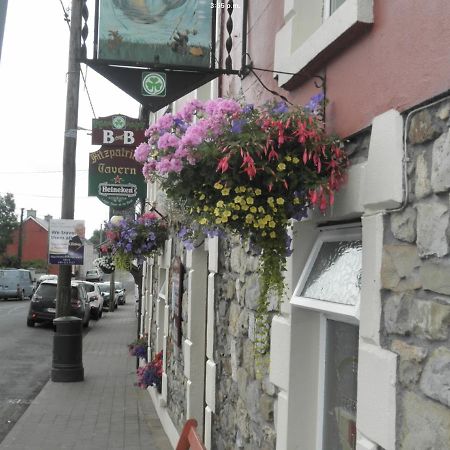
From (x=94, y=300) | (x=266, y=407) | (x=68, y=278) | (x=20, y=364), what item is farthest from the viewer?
(x=94, y=300)

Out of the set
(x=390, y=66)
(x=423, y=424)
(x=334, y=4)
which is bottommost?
(x=423, y=424)

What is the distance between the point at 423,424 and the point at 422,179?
33.7 inches

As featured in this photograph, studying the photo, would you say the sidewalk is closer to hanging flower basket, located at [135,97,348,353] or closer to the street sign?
the street sign

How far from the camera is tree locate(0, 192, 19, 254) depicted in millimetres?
59812

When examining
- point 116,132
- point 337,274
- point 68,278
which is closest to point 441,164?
point 337,274

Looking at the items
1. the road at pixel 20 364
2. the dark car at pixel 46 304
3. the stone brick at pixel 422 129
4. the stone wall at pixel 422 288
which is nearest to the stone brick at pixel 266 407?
the stone wall at pixel 422 288

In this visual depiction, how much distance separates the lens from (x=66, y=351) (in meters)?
11.4

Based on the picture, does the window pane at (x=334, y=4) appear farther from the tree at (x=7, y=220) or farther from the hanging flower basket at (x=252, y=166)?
the tree at (x=7, y=220)

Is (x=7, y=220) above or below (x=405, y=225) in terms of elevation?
above

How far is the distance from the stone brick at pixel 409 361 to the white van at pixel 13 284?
3666cm

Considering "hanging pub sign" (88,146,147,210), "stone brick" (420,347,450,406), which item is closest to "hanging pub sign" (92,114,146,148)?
"hanging pub sign" (88,146,147,210)

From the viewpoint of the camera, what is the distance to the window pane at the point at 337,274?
2982 millimetres

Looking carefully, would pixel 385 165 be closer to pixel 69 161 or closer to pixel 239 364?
pixel 239 364

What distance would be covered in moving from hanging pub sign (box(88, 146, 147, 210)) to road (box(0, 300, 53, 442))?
355 centimetres
